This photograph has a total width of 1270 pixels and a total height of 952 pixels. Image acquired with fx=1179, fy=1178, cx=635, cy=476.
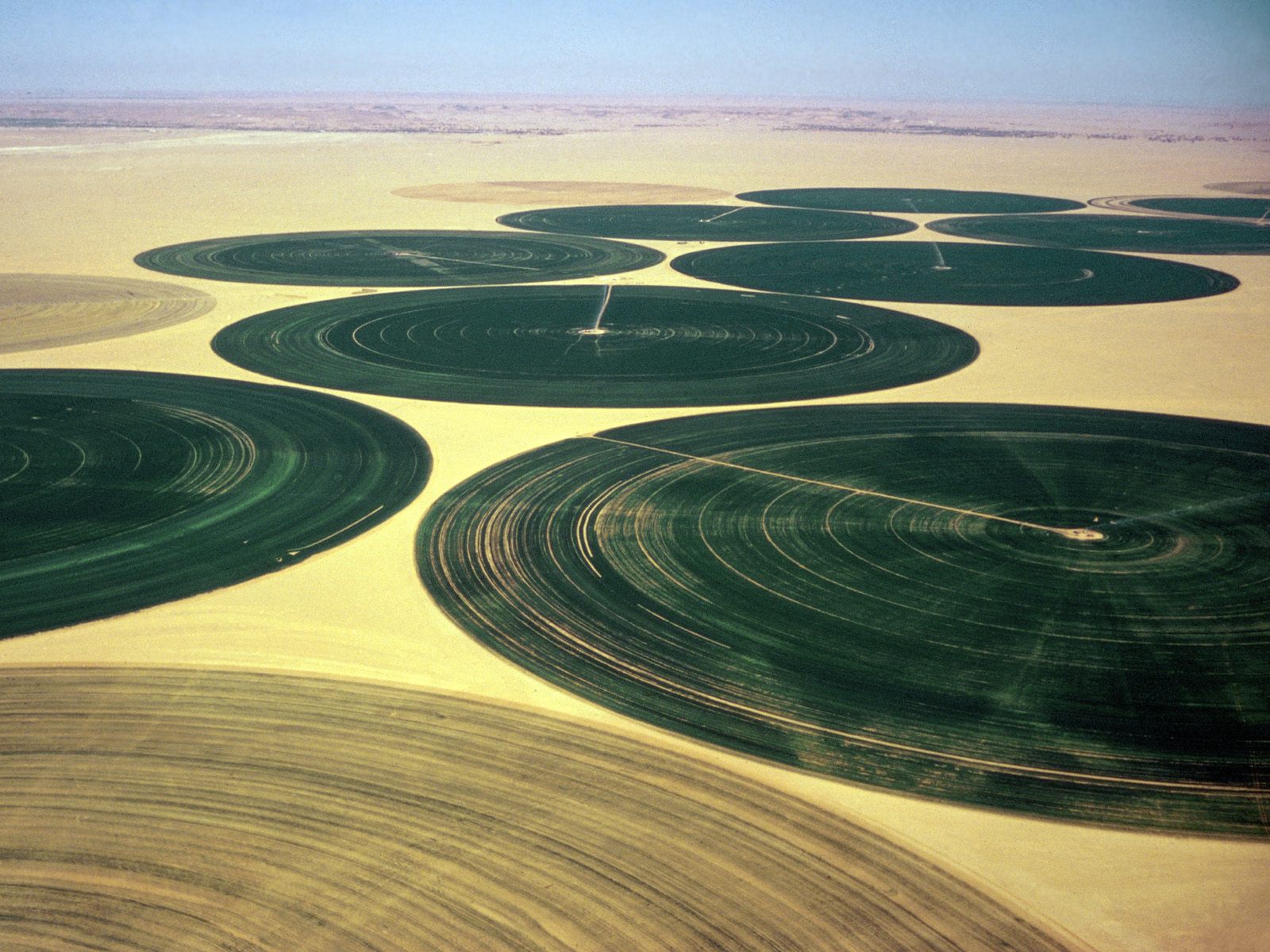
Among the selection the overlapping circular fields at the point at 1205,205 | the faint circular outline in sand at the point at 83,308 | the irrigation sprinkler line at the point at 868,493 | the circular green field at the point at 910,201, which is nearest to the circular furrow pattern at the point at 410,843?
the irrigation sprinkler line at the point at 868,493

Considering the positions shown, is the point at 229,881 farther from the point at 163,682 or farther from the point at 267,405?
the point at 267,405

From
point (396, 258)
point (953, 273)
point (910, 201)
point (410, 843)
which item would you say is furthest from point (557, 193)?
point (410, 843)

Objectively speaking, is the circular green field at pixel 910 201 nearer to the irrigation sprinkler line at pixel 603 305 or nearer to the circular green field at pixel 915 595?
the irrigation sprinkler line at pixel 603 305

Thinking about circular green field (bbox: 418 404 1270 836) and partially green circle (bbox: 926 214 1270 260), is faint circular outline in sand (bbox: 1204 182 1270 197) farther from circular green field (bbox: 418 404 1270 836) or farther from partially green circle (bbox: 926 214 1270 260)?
circular green field (bbox: 418 404 1270 836)

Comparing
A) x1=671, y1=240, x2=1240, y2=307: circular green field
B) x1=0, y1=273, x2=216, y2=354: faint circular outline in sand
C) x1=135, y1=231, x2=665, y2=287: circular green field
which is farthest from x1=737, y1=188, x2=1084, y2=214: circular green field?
x1=0, y1=273, x2=216, y2=354: faint circular outline in sand

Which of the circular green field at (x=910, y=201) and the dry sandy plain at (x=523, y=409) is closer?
the dry sandy plain at (x=523, y=409)
